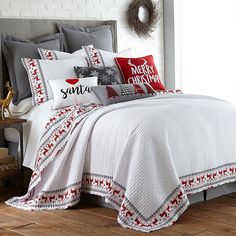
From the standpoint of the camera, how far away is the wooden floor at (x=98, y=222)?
12.4ft

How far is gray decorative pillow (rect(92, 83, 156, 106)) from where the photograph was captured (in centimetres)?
469

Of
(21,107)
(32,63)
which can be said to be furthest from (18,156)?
(32,63)

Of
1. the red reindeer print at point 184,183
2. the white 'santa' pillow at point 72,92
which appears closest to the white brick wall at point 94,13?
the white 'santa' pillow at point 72,92

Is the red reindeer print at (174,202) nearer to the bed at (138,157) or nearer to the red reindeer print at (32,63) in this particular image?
the bed at (138,157)

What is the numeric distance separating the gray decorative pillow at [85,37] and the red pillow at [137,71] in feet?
1.32

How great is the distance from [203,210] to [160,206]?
0.45 meters

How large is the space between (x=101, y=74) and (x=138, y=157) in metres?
1.40

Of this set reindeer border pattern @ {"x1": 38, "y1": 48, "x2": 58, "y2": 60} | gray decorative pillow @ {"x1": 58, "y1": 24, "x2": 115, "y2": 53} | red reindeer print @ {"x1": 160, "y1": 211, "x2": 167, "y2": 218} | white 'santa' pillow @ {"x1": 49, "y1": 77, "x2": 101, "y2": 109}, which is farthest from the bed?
gray decorative pillow @ {"x1": 58, "y1": 24, "x2": 115, "y2": 53}

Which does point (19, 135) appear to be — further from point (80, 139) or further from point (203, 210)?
point (203, 210)

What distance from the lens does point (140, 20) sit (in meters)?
6.57

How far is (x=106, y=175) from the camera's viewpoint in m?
4.17

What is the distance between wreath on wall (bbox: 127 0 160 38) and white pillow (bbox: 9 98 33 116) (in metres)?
1.82

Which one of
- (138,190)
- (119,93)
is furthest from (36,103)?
(138,190)

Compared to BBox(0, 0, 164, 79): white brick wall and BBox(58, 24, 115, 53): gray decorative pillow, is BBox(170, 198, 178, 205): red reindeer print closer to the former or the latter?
BBox(58, 24, 115, 53): gray decorative pillow
